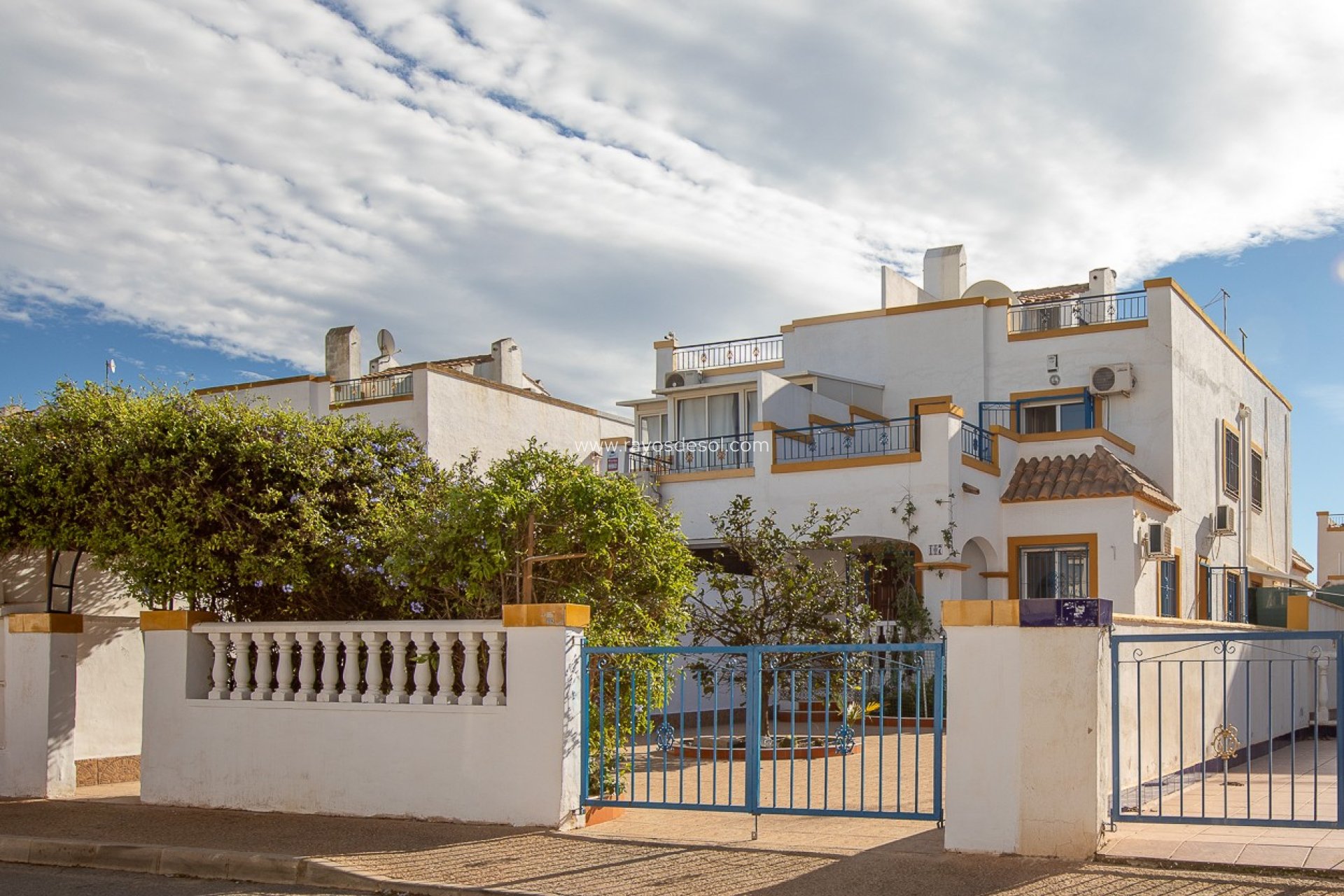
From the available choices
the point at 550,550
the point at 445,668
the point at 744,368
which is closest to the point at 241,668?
the point at 445,668

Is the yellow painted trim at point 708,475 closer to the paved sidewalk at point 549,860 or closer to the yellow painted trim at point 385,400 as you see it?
the yellow painted trim at point 385,400

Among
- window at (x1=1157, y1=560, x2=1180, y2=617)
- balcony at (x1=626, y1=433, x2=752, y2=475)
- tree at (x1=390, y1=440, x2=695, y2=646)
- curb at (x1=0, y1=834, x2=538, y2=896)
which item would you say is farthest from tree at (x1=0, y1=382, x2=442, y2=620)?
window at (x1=1157, y1=560, x2=1180, y2=617)

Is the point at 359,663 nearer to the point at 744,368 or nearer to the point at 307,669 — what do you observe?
the point at 307,669

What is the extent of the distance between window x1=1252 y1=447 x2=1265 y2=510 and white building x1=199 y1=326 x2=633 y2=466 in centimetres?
1567

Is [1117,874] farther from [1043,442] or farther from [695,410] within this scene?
[695,410]

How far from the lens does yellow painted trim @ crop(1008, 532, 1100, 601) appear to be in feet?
76.4

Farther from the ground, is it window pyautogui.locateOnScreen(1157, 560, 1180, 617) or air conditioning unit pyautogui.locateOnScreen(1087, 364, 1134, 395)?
air conditioning unit pyautogui.locateOnScreen(1087, 364, 1134, 395)

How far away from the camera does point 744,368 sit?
101 feet

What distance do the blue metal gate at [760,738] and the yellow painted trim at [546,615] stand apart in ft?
0.85

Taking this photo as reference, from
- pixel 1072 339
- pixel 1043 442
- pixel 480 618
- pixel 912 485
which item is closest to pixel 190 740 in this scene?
pixel 480 618

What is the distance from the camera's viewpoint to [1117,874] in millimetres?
7777

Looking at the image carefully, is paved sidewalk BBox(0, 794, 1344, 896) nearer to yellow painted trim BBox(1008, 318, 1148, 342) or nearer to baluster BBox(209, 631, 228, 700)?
baluster BBox(209, 631, 228, 700)

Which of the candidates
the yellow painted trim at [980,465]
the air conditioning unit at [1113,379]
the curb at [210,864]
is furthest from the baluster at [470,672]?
the air conditioning unit at [1113,379]

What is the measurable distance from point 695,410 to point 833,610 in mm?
12944
